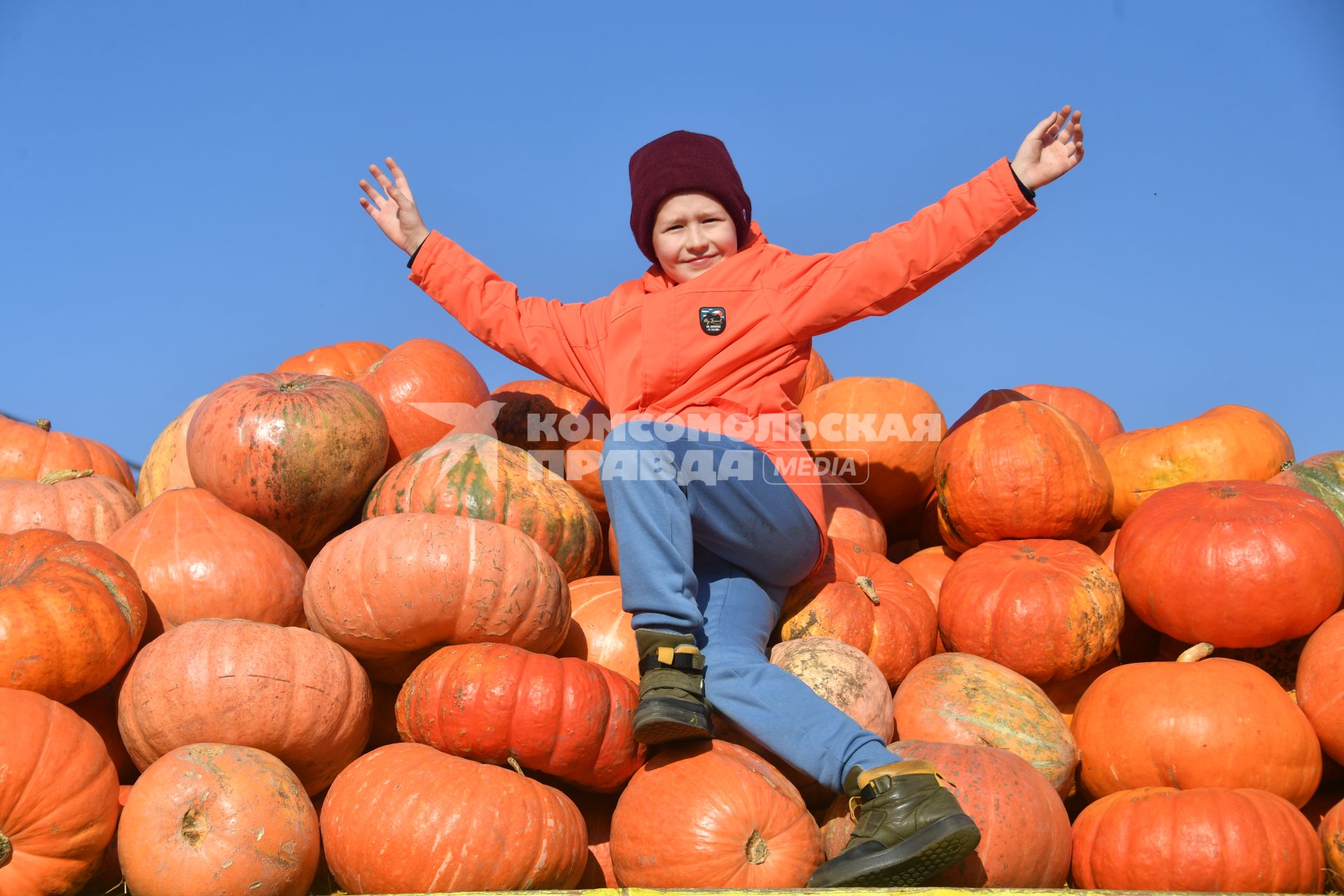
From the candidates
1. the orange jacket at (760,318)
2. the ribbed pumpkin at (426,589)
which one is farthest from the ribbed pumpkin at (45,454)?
the orange jacket at (760,318)

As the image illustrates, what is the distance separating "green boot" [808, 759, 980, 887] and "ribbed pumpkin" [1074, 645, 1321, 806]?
3.58 feet

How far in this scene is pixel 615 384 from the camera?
192 inches

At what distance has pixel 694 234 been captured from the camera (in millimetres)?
4852

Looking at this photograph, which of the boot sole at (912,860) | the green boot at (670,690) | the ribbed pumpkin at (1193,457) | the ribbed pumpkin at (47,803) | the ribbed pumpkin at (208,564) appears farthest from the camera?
the ribbed pumpkin at (1193,457)

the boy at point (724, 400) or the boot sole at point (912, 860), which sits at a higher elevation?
the boy at point (724, 400)

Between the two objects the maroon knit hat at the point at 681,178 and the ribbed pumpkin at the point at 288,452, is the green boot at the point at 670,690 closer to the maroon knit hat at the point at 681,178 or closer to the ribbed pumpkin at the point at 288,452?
the ribbed pumpkin at the point at 288,452

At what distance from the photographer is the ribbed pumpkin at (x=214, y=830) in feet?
10.5

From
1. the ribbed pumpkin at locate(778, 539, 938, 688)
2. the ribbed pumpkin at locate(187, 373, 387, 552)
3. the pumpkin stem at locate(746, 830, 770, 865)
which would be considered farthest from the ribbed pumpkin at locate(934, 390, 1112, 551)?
the ribbed pumpkin at locate(187, 373, 387, 552)

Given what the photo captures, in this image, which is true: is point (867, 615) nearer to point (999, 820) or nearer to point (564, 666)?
point (999, 820)

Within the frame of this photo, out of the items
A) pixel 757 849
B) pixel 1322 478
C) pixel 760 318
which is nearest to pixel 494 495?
pixel 760 318

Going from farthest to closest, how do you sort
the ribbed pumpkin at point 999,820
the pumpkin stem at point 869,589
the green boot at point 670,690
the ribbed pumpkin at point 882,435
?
the ribbed pumpkin at point 882,435
the pumpkin stem at point 869,589
the green boot at point 670,690
the ribbed pumpkin at point 999,820

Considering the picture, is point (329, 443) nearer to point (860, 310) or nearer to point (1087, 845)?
point (860, 310)

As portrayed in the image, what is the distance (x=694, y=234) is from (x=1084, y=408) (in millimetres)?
2985

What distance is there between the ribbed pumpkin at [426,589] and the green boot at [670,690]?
1.59 feet
